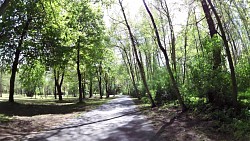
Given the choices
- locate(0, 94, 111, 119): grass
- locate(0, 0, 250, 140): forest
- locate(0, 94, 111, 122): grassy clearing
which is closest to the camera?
locate(0, 0, 250, 140): forest

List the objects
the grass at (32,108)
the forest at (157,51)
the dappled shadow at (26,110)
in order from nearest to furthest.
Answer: the forest at (157,51) < the grass at (32,108) < the dappled shadow at (26,110)

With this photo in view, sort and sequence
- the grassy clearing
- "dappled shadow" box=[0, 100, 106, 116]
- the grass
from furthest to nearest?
"dappled shadow" box=[0, 100, 106, 116] < the grass < the grassy clearing

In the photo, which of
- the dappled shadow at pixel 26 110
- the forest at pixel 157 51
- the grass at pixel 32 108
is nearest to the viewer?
the forest at pixel 157 51

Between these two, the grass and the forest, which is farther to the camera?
the grass

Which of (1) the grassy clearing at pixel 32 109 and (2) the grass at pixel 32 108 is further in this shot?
(2) the grass at pixel 32 108

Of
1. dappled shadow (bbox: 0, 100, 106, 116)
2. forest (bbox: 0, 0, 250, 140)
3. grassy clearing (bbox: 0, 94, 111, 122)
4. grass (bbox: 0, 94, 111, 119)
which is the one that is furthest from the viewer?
dappled shadow (bbox: 0, 100, 106, 116)

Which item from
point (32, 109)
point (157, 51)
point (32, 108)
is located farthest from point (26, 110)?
point (157, 51)

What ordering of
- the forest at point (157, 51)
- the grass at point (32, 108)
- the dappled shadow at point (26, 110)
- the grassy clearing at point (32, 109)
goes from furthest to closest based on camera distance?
1. the dappled shadow at point (26, 110)
2. the grass at point (32, 108)
3. the grassy clearing at point (32, 109)
4. the forest at point (157, 51)

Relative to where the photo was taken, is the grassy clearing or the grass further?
the grass

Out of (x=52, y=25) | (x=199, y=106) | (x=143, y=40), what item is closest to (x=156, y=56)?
(x=143, y=40)

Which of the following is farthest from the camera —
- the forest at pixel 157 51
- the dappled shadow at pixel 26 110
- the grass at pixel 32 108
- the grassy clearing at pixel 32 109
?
the dappled shadow at pixel 26 110

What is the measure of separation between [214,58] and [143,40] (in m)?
24.4

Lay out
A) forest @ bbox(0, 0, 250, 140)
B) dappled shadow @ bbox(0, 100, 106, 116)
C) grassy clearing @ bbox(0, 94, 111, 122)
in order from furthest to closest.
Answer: dappled shadow @ bbox(0, 100, 106, 116)
grassy clearing @ bbox(0, 94, 111, 122)
forest @ bbox(0, 0, 250, 140)

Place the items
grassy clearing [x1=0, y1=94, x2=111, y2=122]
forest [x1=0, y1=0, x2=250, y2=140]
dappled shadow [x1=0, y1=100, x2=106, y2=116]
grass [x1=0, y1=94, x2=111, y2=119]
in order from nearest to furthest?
forest [x1=0, y1=0, x2=250, y2=140]
grassy clearing [x1=0, y1=94, x2=111, y2=122]
grass [x1=0, y1=94, x2=111, y2=119]
dappled shadow [x1=0, y1=100, x2=106, y2=116]
